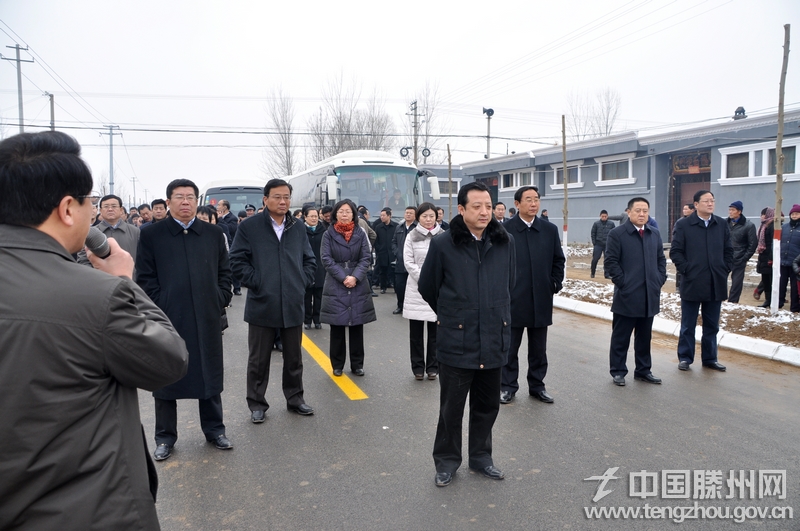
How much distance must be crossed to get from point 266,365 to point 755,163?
68.4ft

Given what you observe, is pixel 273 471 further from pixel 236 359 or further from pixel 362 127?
pixel 362 127

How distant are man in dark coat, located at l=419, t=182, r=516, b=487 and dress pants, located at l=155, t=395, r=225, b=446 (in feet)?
6.05

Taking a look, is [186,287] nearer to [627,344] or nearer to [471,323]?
[471,323]

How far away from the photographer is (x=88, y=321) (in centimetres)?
163

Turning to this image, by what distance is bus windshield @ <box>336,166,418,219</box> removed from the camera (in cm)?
1579

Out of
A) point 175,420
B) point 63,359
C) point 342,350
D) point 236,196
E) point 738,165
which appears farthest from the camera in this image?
point 236,196

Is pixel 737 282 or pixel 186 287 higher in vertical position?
pixel 186 287

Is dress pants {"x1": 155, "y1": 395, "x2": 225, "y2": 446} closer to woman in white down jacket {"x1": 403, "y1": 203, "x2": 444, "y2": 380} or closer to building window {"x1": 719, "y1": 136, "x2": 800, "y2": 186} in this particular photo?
woman in white down jacket {"x1": 403, "y1": 203, "x2": 444, "y2": 380}

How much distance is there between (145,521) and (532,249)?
4.72 metres

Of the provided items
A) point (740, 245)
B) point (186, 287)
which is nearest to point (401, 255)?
point (186, 287)

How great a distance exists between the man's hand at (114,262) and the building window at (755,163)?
2131cm

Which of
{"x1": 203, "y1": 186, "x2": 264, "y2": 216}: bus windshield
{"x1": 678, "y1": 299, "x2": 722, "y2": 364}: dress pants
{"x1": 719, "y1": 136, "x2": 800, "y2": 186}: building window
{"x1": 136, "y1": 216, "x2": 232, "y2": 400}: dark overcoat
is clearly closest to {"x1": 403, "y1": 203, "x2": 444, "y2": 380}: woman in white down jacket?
{"x1": 136, "y1": 216, "x2": 232, "y2": 400}: dark overcoat

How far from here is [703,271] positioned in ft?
22.1

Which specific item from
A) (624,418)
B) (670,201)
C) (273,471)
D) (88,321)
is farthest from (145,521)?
(670,201)
